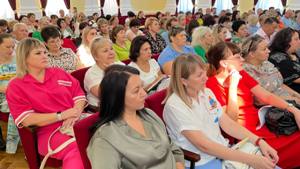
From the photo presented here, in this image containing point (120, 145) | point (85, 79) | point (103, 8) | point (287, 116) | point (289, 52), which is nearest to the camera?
point (120, 145)

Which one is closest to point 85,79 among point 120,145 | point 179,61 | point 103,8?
point 179,61

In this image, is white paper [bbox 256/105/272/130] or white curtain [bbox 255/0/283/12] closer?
white paper [bbox 256/105/272/130]

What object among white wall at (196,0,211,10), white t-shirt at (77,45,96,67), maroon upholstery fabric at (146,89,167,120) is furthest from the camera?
white wall at (196,0,211,10)

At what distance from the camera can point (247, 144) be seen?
220 cm

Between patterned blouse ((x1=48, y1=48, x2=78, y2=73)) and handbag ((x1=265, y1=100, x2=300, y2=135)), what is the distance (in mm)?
2291

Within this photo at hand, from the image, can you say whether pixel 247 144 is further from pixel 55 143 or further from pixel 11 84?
pixel 11 84

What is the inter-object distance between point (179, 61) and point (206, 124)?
439 mm

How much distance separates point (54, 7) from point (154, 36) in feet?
23.9

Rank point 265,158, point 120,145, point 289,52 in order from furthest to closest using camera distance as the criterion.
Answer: point 289,52, point 265,158, point 120,145

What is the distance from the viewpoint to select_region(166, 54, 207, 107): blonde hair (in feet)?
6.74

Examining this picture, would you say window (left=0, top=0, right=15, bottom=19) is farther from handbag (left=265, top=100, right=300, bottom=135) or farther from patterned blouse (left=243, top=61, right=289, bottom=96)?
handbag (left=265, top=100, right=300, bottom=135)

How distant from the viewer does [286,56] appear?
11.1ft

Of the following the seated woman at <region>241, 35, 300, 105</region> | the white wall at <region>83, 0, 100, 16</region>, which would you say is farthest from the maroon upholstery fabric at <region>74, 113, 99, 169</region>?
the white wall at <region>83, 0, 100, 16</region>

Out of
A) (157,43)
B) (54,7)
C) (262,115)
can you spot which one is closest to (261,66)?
(262,115)
